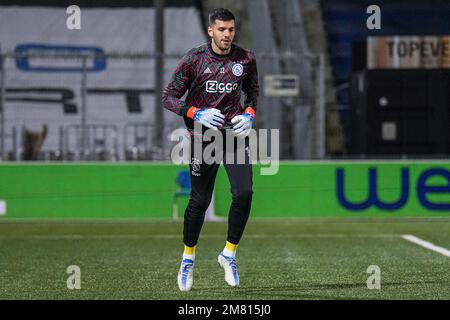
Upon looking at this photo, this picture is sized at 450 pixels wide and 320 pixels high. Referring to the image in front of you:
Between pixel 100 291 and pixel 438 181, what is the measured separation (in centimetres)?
987

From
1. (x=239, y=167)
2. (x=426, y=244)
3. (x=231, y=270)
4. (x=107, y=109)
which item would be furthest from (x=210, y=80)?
(x=107, y=109)

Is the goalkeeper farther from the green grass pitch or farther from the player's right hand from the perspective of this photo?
the green grass pitch

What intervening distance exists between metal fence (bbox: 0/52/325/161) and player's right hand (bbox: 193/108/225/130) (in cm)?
906

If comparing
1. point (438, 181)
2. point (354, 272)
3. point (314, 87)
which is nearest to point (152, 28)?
point (314, 87)

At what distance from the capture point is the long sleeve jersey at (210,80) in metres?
8.84

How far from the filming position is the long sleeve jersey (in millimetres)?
8836

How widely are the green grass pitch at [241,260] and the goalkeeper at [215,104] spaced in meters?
0.52

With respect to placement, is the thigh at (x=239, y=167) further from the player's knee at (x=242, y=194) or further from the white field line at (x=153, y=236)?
the white field line at (x=153, y=236)

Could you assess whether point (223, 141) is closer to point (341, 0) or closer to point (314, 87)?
point (314, 87)

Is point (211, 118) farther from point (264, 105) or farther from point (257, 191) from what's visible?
point (264, 105)

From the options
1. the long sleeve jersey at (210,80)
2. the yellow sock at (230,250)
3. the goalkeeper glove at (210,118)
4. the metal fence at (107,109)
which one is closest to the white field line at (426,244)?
the yellow sock at (230,250)

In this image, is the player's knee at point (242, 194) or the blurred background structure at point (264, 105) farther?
the blurred background structure at point (264, 105)

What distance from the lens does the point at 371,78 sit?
17859 mm

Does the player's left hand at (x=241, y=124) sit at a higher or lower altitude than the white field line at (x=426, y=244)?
higher
